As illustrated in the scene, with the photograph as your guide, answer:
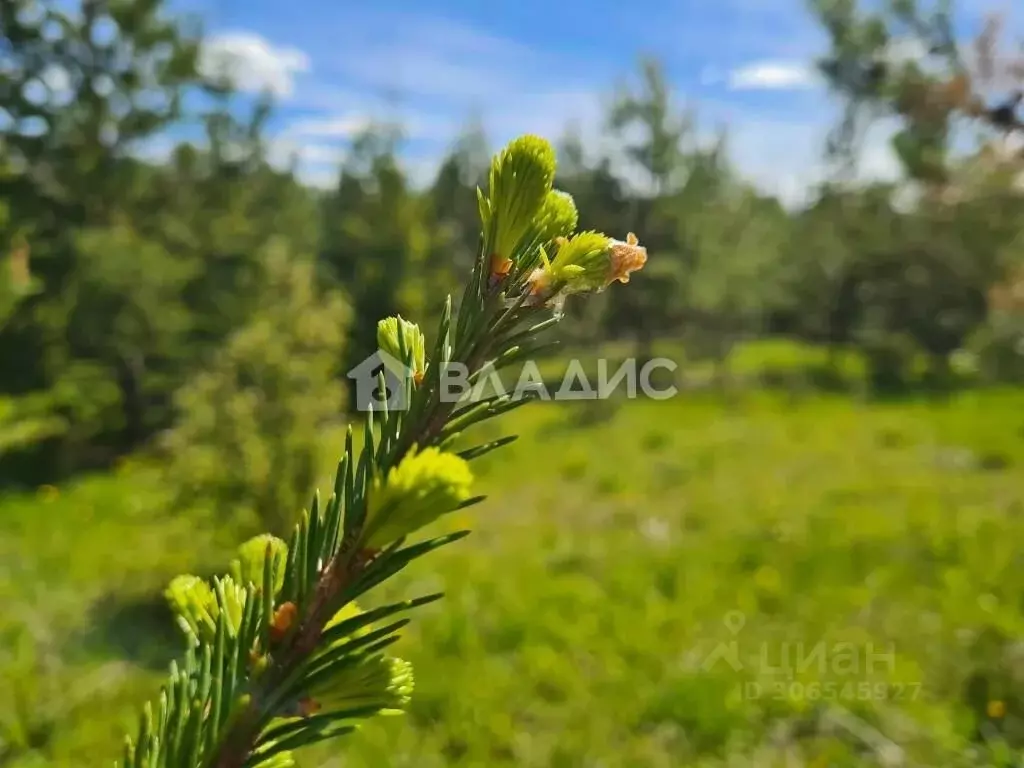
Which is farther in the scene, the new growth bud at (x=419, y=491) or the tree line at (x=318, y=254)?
the tree line at (x=318, y=254)

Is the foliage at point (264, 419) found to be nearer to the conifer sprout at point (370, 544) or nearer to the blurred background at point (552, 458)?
the blurred background at point (552, 458)

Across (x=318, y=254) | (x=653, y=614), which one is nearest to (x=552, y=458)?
(x=653, y=614)

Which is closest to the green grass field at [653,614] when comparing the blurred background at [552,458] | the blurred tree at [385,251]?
the blurred background at [552,458]

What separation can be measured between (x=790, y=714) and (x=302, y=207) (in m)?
14.3

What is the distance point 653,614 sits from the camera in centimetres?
434

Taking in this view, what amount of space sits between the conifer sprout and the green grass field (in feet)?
9.03

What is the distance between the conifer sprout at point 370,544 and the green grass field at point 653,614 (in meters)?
2.75

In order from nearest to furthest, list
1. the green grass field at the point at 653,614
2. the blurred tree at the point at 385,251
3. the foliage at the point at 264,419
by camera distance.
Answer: the green grass field at the point at 653,614, the foliage at the point at 264,419, the blurred tree at the point at 385,251

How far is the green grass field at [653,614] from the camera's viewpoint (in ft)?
10.3

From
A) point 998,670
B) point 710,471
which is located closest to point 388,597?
point 998,670

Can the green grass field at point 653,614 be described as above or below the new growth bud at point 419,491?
below

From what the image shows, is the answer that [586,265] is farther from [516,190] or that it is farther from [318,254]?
[318,254]

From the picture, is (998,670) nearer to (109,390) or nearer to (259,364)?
(259,364)

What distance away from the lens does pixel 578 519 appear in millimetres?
6195
